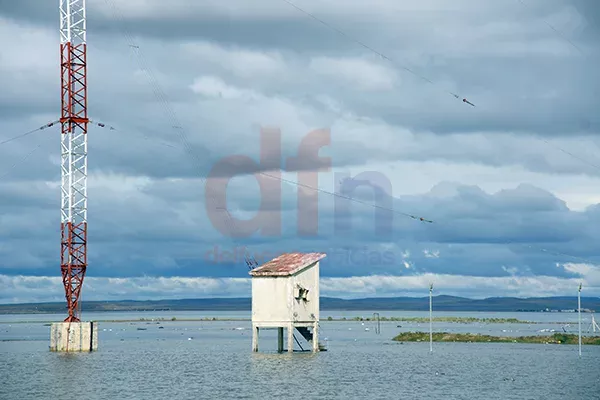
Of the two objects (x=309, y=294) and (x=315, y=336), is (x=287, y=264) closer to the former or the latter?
(x=309, y=294)

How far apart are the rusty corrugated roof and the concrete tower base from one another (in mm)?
25910

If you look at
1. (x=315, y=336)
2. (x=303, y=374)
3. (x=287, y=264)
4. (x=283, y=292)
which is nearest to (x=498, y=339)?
(x=315, y=336)

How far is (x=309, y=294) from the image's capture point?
386 feet

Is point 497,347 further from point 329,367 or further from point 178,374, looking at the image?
point 178,374

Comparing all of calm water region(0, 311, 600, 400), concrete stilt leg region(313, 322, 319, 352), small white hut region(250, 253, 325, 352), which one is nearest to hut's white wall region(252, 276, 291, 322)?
small white hut region(250, 253, 325, 352)

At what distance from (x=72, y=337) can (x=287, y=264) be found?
98.2ft

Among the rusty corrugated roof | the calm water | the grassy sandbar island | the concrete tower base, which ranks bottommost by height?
the calm water

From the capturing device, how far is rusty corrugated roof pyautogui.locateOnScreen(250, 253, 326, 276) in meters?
113

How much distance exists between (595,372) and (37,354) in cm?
7676

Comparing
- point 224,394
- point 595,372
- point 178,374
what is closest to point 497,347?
point 595,372

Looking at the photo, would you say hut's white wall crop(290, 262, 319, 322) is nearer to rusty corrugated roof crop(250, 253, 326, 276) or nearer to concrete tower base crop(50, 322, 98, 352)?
rusty corrugated roof crop(250, 253, 326, 276)

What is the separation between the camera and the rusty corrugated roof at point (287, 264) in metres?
113

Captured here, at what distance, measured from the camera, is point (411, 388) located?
313ft

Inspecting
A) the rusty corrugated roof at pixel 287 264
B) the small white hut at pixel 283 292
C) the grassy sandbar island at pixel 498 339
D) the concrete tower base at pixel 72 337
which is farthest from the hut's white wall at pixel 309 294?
the grassy sandbar island at pixel 498 339
